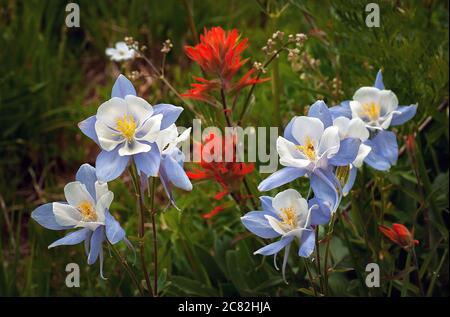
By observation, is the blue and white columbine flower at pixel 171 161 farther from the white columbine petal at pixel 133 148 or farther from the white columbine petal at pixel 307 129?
the white columbine petal at pixel 307 129

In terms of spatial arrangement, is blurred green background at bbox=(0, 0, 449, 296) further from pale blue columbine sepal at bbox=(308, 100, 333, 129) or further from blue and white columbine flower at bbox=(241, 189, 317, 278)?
pale blue columbine sepal at bbox=(308, 100, 333, 129)

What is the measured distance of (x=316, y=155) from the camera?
1.25 meters

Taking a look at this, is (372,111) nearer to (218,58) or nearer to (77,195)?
(218,58)

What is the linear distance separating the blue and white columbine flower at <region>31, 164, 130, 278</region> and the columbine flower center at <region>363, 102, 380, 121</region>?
1.71 ft

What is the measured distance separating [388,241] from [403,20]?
0.49m

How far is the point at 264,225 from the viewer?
4.25ft

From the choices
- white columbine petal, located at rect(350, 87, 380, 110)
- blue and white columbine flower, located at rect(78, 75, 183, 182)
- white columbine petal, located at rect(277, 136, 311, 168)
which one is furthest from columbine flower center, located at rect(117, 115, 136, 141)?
white columbine petal, located at rect(350, 87, 380, 110)

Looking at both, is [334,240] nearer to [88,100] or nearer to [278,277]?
[278,277]

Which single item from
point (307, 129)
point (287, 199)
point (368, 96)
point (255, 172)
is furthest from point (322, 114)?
point (255, 172)

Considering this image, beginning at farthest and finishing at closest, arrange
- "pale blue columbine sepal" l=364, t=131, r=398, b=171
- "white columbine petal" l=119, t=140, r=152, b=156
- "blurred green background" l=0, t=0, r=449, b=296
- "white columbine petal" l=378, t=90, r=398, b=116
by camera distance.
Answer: "blurred green background" l=0, t=0, r=449, b=296
"white columbine petal" l=378, t=90, r=398, b=116
"pale blue columbine sepal" l=364, t=131, r=398, b=171
"white columbine petal" l=119, t=140, r=152, b=156

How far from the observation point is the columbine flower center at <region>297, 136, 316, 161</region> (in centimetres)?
126

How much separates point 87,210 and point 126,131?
0.16 m

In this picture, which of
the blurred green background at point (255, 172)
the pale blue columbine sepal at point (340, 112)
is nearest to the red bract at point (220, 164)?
the blurred green background at point (255, 172)

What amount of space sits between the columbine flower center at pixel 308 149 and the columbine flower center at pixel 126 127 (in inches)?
10.4
